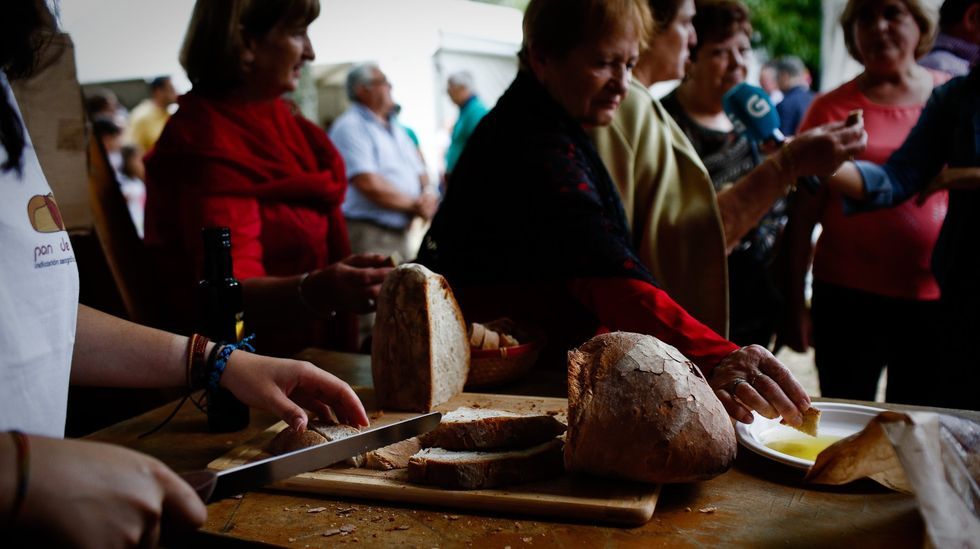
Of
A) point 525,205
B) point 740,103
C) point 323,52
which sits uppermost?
point 323,52

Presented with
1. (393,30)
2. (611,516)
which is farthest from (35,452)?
(393,30)

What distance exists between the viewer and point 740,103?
2.39 meters

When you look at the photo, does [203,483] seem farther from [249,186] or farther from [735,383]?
[249,186]

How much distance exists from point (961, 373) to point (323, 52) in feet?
8.56

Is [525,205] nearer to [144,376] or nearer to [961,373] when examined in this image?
[144,376]

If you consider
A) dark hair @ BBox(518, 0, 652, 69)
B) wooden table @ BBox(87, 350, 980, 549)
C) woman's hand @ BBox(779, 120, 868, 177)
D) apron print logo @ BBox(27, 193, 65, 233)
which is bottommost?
wooden table @ BBox(87, 350, 980, 549)

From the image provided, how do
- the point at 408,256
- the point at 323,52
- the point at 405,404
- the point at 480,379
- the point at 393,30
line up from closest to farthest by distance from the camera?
1. the point at 405,404
2. the point at 480,379
3. the point at 323,52
4. the point at 393,30
5. the point at 408,256

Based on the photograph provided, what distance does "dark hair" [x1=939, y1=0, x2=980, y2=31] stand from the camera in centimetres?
260

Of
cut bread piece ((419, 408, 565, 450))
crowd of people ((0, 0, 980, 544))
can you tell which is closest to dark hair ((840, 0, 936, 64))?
crowd of people ((0, 0, 980, 544))

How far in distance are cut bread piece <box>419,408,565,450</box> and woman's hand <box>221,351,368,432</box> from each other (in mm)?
163

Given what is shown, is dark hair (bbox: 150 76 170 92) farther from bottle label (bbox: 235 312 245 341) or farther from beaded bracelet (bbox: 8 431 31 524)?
beaded bracelet (bbox: 8 431 31 524)

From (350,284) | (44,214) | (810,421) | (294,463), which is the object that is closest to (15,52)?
(44,214)

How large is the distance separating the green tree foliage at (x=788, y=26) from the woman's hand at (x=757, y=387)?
365 inches

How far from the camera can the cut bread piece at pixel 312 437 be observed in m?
1.29
